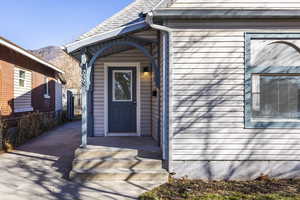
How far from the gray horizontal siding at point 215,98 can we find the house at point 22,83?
5935mm

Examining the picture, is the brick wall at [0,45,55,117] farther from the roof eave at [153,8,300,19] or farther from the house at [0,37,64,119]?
the roof eave at [153,8,300,19]

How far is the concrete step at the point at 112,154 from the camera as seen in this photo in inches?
187

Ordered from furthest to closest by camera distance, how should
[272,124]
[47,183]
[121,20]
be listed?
1. [121,20]
2. [272,124]
3. [47,183]

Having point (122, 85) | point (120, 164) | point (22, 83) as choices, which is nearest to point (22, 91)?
point (22, 83)

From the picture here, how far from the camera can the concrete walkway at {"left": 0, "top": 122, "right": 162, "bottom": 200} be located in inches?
149

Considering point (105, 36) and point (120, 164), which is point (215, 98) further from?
point (105, 36)

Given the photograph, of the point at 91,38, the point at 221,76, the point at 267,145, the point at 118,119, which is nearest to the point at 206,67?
the point at 221,76

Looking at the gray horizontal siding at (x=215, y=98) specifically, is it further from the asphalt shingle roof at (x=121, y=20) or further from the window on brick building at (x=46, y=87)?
the window on brick building at (x=46, y=87)

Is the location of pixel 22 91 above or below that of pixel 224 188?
above

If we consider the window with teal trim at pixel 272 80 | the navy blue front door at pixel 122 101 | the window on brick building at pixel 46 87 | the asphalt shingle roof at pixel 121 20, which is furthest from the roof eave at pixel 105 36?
the window on brick building at pixel 46 87

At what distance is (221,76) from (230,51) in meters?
0.53

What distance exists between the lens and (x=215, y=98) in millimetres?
4555

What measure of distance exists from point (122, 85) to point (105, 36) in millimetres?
2101

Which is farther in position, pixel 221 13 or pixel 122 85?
pixel 122 85
